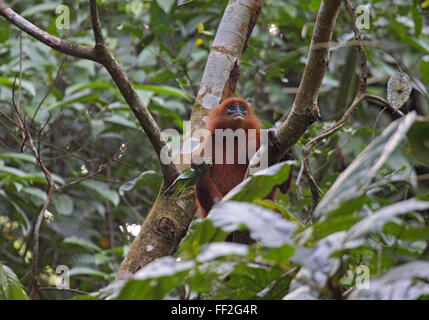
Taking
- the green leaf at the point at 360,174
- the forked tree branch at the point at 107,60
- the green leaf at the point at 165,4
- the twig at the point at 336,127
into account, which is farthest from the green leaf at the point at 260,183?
the green leaf at the point at 165,4

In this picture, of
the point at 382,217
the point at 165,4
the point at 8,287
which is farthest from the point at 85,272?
the point at 382,217

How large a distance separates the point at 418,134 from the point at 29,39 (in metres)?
5.69

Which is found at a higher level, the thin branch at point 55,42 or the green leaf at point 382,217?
the thin branch at point 55,42

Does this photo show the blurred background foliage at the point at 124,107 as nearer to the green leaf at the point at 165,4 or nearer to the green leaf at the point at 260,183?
the green leaf at the point at 165,4

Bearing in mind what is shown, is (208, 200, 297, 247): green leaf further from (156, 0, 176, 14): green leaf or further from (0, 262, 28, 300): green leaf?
(156, 0, 176, 14): green leaf

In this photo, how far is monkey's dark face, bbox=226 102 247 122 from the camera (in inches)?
200

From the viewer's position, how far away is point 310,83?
273cm

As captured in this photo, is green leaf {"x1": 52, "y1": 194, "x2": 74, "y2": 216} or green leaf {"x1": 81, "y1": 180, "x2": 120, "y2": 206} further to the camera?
green leaf {"x1": 52, "y1": 194, "x2": 74, "y2": 216}

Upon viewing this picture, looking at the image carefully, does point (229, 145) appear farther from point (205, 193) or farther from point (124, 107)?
point (124, 107)

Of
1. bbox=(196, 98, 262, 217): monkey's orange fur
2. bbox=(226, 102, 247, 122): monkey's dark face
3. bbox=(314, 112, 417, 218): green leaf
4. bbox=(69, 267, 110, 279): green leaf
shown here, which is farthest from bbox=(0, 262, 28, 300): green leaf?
bbox=(69, 267, 110, 279): green leaf

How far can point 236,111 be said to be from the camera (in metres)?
5.12

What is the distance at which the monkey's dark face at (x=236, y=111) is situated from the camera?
16.7ft
